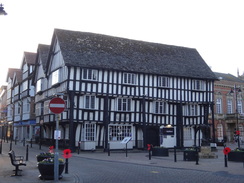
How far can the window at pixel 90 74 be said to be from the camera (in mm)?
28972

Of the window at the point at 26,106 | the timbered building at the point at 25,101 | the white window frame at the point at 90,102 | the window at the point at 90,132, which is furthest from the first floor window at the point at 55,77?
the window at the point at 26,106

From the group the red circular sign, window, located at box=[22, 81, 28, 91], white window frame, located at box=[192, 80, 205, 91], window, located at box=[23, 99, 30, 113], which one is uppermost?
window, located at box=[22, 81, 28, 91]

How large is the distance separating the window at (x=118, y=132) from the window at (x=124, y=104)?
6.04 ft

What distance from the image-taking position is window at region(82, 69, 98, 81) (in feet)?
95.1

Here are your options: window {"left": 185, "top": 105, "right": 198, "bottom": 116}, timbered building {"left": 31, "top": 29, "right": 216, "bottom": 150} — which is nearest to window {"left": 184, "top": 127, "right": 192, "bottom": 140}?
timbered building {"left": 31, "top": 29, "right": 216, "bottom": 150}

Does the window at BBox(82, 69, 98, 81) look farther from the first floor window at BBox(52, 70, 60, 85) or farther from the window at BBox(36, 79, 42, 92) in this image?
the window at BBox(36, 79, 42, 92)

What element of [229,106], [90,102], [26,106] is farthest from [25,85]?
[229,106]

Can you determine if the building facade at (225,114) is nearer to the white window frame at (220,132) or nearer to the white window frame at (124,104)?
the white window frame at (220,132)

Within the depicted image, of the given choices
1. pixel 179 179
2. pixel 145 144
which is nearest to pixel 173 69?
pixel 145 144

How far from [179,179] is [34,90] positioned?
32490 millimetres

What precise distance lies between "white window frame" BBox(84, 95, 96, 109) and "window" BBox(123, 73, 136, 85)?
380 centimetres

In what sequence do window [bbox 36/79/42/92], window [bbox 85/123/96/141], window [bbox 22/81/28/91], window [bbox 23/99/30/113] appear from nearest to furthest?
window [bbox 85/123/96/141] → window [bbox 36/79/42/92] → window [bbox 23/99/30/113] → window [bbox 22/81/28/91]

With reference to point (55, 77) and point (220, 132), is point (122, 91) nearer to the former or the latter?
point (55, 77)

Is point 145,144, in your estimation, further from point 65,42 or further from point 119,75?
point 65,42
